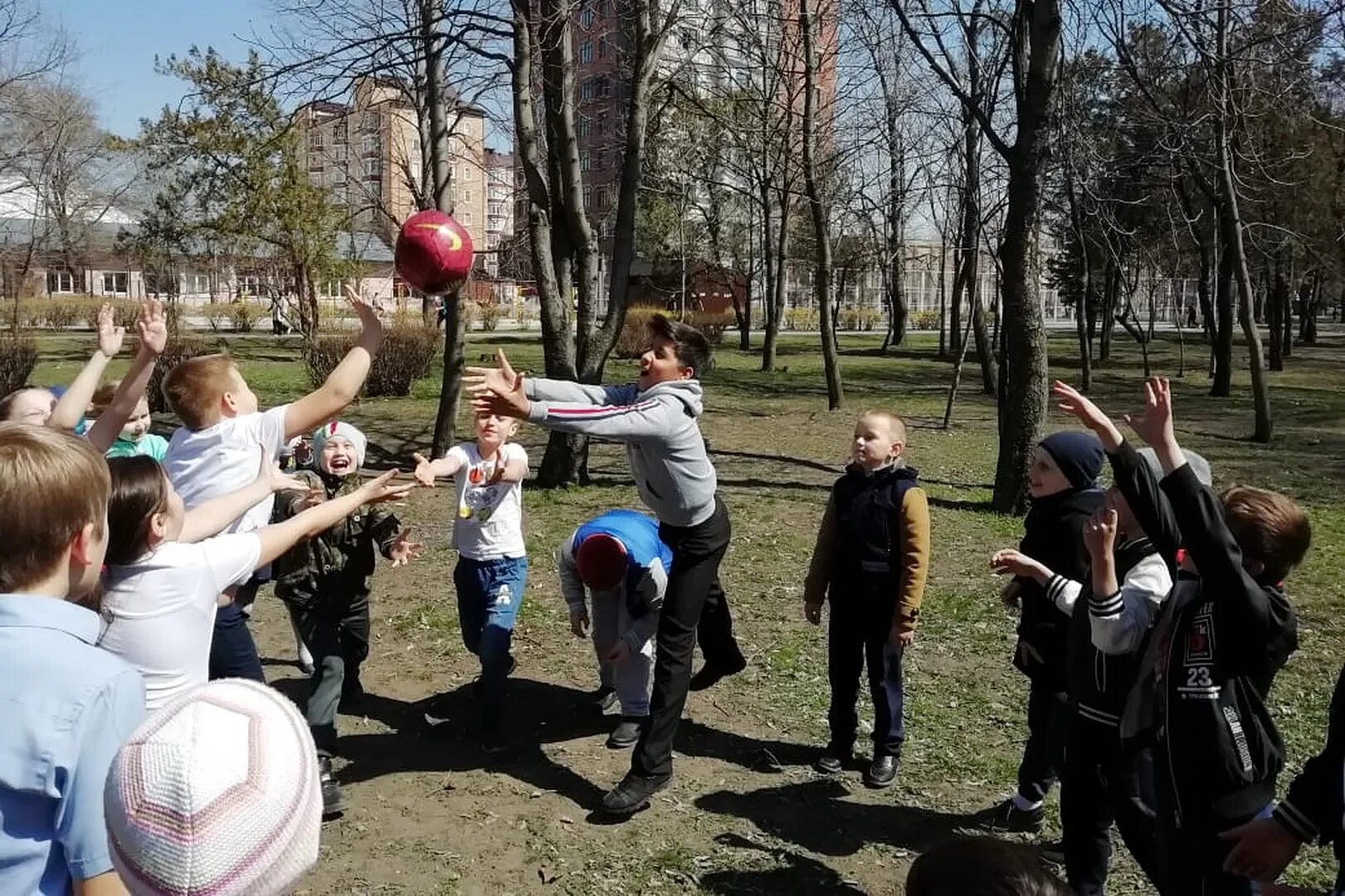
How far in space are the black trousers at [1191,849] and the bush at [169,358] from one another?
49.3 feet

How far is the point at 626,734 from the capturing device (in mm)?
4953

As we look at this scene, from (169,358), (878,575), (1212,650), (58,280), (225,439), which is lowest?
(878,575)

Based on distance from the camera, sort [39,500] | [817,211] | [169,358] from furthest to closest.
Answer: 1. [169,358]
2. [817,211]
3. [39,500]

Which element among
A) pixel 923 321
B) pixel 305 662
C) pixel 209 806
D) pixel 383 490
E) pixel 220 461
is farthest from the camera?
pixel 923 321

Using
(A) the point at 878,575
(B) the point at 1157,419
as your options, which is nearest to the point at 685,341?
(A) the point at 878,575

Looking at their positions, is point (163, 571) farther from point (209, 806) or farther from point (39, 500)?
point (209, 806)

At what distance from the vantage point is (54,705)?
167 cm

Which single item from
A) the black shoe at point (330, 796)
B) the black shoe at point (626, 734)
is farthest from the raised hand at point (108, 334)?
the black shoe at point (626, 734)

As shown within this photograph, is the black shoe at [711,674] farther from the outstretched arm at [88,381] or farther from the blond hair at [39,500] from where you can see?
the blond hair at [39,500]

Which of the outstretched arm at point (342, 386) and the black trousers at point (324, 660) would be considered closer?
the outstretched arm at point (342, 386)

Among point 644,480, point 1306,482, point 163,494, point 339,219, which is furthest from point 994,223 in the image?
point 163,494

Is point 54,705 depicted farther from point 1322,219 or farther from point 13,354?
point 1322,219

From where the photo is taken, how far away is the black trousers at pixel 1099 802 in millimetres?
3211

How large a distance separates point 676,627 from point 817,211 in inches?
555
